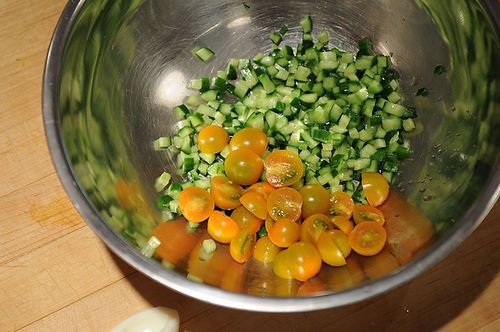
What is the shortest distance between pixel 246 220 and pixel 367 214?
0.83ft

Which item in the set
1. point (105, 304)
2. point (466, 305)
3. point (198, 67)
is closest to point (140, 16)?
point (198, 67)

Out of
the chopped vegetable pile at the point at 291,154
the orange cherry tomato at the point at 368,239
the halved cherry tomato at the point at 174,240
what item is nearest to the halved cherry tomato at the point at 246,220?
the chopped vegetable pile at the point at 291,154

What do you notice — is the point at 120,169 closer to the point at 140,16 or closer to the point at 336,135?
the point at 140,16

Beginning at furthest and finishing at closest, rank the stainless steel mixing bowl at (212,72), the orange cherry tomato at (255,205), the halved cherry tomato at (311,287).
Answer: the orange cherry tomato at (255,205), the halved cherry tomato at (311,287), the stainless steel mixing bowl at (212,72)

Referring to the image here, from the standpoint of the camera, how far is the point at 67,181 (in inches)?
43.8

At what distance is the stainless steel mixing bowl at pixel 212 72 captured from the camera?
1.09 metres

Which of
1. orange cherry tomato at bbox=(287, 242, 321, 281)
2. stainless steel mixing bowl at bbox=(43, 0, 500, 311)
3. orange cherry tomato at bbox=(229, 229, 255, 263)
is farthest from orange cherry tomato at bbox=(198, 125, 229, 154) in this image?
orange cherry tomato at bbox=(287, 242, 321, 281)

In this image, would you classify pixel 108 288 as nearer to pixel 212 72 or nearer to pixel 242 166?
pixel 242 166

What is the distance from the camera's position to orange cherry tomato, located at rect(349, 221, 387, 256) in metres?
1.24

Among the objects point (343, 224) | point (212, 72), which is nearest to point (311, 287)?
point (343, 224)

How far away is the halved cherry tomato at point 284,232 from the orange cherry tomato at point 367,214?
5.3 inches

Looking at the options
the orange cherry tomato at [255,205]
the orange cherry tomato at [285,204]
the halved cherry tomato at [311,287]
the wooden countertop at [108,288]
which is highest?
the orange cherry tomato at [285,204]

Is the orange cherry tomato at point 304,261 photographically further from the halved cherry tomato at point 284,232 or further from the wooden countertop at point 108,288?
the wooden countertop at point 108,288

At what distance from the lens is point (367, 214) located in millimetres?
1310
